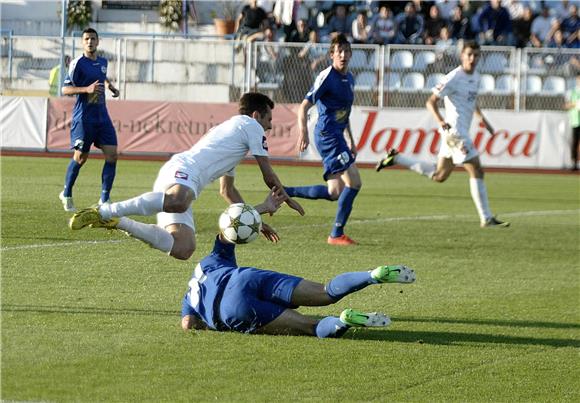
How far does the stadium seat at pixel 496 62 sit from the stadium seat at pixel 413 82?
6.12 feet

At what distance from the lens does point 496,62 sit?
29781 millimetres

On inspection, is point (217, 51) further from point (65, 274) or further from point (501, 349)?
point (501, 349)

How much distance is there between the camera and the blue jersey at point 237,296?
766cm

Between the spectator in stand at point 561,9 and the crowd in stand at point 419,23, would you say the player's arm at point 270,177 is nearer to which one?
the crowd in stand at point 419,23

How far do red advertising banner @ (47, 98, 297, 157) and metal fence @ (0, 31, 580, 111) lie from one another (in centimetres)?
165

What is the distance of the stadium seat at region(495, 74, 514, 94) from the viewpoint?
2953cm

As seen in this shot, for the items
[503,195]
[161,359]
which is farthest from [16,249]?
[503,195]

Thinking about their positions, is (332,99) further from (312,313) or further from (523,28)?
(523,28)

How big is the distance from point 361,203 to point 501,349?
11.0 metres

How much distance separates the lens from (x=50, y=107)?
2734 centimetres

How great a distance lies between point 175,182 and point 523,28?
2377cm

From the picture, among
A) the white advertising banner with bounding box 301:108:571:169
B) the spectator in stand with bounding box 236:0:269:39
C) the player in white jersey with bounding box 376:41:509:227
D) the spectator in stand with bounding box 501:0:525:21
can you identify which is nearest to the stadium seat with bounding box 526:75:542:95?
the white advertising banner with bounding box 301:108:571:169

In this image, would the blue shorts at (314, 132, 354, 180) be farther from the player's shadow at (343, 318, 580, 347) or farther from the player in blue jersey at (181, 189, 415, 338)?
the player in blue jersey at (181, 189, 415, 338)

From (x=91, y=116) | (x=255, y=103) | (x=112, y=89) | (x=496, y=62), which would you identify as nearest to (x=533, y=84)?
(x=496, y=62)
